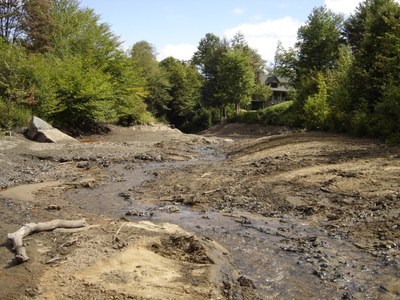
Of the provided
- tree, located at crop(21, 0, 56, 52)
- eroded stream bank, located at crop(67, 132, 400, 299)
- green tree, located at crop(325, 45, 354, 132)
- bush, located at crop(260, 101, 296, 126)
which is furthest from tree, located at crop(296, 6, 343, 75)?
eroded stream bank, located at crop(67, 132, 400, 299)

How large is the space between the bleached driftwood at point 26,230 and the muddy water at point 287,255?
5.96 ft

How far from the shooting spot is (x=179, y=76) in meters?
56.1

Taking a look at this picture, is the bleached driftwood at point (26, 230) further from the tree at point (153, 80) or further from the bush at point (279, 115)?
the tree at point (153, 80)

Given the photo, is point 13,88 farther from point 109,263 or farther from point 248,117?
point 248,117

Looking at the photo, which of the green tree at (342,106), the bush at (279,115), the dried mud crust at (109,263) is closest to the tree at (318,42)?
the bush at (279,115)

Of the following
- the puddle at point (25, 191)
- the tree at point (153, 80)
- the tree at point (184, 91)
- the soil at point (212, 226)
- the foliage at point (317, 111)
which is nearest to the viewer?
the soil at point (212, 226)

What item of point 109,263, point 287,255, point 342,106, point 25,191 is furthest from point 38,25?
point 287,255

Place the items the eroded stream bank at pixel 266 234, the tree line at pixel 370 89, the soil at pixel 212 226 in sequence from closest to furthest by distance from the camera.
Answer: the soil at pixel 212 226, the eroded stream bank at pixel 266 234, the tree line at pixel 370 89

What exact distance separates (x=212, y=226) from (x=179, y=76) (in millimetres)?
49527

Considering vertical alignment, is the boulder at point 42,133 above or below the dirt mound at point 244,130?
above

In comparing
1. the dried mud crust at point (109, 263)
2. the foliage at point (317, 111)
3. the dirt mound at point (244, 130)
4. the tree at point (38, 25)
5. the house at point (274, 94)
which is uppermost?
the tree at point (38, 25)

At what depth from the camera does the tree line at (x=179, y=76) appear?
64.4ft

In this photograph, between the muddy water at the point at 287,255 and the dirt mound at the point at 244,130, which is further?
the dirt mound at the point at 244,130

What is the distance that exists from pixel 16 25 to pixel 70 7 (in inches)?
193
